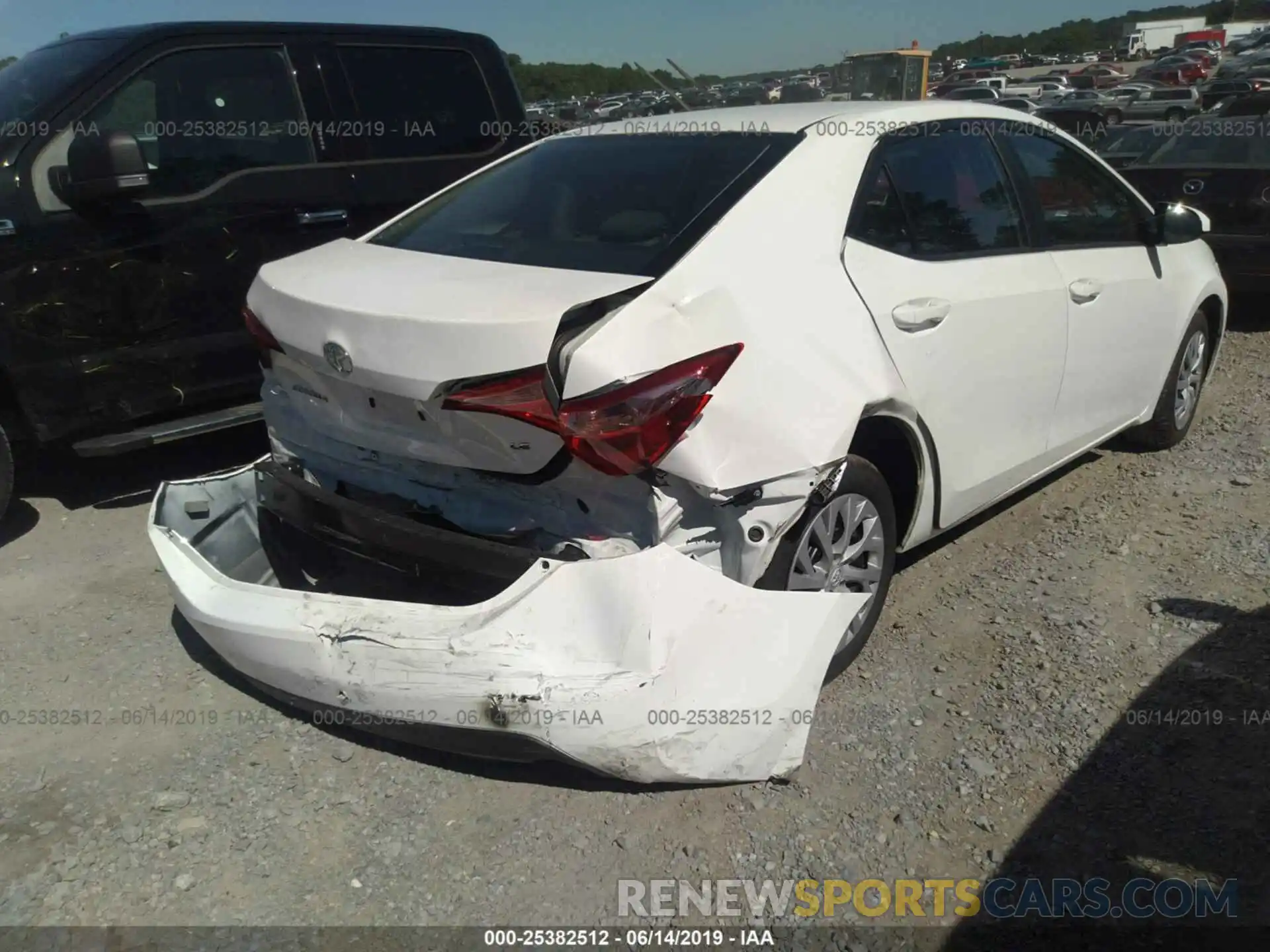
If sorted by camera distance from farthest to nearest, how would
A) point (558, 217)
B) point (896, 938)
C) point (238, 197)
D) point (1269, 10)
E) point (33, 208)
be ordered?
point (1269, 10) < point (238, 197) < point (33, 208) < point (558, 217) < point (896, 938)

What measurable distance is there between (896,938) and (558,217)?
2103 millimetres

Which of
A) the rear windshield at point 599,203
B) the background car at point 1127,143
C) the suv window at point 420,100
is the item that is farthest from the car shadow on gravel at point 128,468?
the background car at point 1127,143

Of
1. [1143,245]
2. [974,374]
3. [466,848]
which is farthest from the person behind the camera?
[1143,245]

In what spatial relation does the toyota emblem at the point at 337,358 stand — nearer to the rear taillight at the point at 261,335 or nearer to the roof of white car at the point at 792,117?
the rear taillight at the point at 261,335

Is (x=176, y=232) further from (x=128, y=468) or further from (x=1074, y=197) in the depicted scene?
(x=1074, y=197)

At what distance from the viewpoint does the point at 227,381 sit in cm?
454

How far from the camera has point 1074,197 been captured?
3973 mm

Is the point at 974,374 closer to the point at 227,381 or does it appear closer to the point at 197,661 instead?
the point at 197,661

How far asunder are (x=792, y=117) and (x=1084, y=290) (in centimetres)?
134

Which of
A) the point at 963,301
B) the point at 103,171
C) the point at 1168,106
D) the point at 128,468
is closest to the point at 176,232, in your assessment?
the point at 103,171

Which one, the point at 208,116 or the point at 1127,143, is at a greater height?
the point at 208,116

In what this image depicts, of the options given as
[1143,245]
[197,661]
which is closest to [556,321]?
[197,661]

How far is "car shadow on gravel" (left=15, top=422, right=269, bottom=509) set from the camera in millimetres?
4684

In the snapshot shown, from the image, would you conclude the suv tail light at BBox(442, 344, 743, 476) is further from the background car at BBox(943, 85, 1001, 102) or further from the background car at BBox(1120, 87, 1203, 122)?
the background car at BBox(943, 85, 1001, 102)
